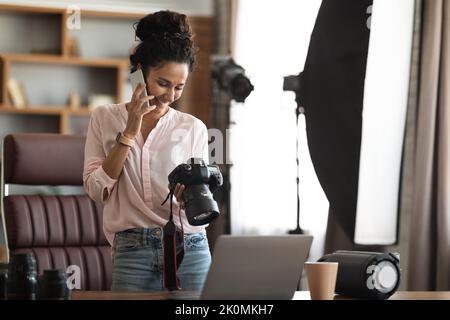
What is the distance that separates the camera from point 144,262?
1849mm

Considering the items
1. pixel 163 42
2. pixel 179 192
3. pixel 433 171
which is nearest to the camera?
pixel 179 192

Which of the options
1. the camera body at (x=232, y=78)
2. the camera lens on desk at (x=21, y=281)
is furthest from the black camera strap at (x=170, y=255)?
the camera body at (x=232, y=78)

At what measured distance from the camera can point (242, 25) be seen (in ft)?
14.4

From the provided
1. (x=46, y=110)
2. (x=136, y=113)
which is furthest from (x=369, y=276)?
(x=46, y=110)

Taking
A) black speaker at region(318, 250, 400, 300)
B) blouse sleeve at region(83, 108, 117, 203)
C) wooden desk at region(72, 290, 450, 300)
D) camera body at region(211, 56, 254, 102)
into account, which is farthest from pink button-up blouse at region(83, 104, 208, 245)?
camera body at region(211, 56, 254, 102)

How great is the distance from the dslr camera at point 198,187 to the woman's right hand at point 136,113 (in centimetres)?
16

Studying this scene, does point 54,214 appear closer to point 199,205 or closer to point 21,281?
point 199,205

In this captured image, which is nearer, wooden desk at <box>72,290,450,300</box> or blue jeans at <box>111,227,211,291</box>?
wooden desk at <box>72,290,450,300</box>

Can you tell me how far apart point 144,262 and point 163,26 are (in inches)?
22.8

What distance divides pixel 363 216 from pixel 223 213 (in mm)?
835

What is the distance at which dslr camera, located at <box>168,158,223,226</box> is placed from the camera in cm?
166

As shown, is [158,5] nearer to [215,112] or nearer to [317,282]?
[215,112]

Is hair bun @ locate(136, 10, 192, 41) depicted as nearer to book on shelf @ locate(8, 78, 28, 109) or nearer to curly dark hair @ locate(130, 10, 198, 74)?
curly dark hair @ locate(130, 10, 198, 74)

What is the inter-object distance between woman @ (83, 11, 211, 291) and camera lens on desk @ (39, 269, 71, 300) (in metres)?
0.46
